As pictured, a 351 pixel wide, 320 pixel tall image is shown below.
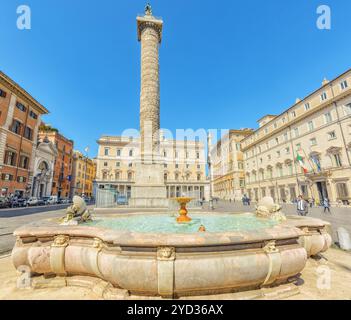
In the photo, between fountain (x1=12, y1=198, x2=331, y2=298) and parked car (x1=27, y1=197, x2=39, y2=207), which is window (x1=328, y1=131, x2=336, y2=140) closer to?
fountain (x1=12, y1=198, x2=331, y2=298)

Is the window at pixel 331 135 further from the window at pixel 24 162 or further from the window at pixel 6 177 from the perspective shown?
the window at pixel 24 162

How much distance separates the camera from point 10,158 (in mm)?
22078

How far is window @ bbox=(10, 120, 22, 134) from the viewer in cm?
2262

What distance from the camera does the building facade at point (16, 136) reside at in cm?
2092

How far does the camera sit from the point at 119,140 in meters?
44.6

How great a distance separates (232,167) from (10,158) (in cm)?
3879

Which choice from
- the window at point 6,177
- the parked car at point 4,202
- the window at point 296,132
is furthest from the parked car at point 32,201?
the window at point 296,132

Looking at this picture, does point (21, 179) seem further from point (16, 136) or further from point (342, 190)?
point (342, 190)

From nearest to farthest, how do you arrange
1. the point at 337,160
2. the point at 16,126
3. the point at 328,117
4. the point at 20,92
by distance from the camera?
the point at 337,160, the point at 328,117, the point at 16,126, the point at 20,92

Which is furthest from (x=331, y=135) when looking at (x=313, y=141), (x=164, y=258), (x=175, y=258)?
(x=164, y=258)

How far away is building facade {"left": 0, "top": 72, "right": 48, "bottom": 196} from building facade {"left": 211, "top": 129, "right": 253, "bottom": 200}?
3653 cm

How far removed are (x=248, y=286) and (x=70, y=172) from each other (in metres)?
45.5
